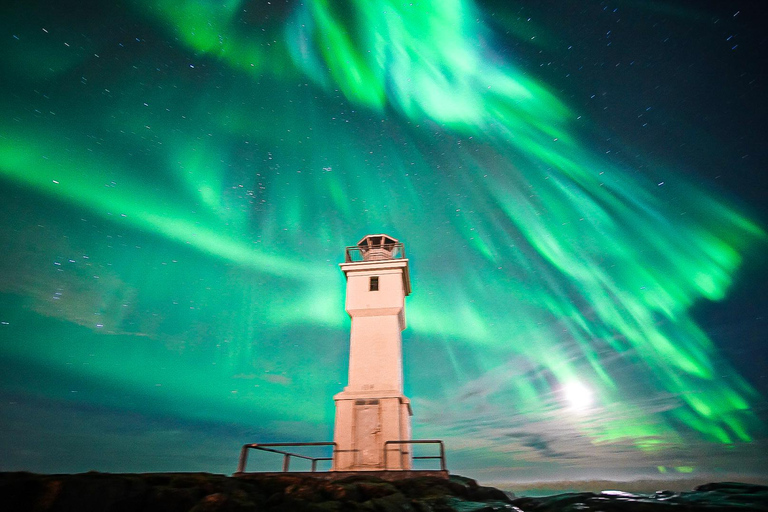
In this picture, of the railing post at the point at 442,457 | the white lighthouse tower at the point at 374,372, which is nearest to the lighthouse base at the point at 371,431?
the white lighthouse tower at the point at 374,372

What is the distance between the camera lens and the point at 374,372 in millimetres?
18000

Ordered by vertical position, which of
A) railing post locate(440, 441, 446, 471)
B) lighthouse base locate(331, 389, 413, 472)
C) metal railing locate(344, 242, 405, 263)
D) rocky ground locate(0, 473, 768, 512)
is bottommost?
rocky ground locate(0, 473, 768, 512)

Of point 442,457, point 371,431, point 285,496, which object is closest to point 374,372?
point 371,431

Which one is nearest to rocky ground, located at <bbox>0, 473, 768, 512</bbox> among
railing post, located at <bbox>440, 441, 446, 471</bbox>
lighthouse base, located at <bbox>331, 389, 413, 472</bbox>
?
railing post, located at <bbox>440, 441, 446, 471</bbox>

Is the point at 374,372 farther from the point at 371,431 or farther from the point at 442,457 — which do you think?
the point at 442,457

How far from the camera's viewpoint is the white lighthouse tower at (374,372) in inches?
644

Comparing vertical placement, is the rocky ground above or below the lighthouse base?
below

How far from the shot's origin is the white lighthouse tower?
16359mm

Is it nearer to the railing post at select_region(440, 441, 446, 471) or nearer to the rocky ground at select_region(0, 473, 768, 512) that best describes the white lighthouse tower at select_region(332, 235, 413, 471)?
the railing post at select_region(440, 441, 446, 471)

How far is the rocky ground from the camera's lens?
741 centimetres

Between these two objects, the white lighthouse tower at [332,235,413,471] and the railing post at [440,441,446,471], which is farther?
the white lighthouse tower at [332,235,413,471]

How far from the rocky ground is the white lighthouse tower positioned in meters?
3.42

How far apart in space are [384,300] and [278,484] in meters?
9.59

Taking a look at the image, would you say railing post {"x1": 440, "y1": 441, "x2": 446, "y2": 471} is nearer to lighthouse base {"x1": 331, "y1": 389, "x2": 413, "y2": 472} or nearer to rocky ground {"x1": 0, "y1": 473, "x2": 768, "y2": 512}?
rocky ground {"x1": 0, "y1": 473, "x2": 768, "y2": 512}
